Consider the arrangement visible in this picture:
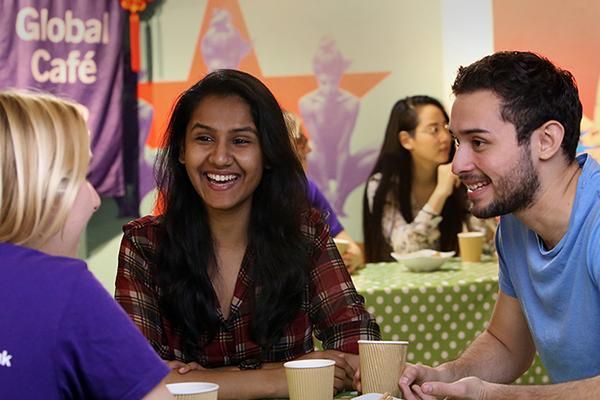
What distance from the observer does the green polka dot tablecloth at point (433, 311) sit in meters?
3.91

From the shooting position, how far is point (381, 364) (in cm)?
184

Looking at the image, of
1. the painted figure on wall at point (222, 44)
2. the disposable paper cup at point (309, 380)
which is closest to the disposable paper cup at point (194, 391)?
the disposable paper cup at point (309, 380)

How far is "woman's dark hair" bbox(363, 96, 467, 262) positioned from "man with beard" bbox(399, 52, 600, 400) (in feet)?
11.3

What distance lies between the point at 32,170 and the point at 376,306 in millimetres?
2739

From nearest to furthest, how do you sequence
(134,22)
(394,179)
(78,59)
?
(78,59)
(134,22)
(394,179)

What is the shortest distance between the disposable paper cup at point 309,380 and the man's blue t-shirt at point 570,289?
1.74 ft

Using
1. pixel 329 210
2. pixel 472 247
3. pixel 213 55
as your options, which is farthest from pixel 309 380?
pixel 213 55

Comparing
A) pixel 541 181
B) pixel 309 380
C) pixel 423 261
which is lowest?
pixel 423 261

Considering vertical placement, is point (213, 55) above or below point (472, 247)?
above

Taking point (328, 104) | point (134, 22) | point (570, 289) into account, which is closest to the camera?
point (570, 289)

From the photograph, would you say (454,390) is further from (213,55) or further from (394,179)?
(213,55)

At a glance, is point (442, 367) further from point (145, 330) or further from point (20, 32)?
point (20, 32)

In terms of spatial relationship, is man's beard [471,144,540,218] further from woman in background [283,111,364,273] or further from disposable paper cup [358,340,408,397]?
woman in background [283,111,364,273]

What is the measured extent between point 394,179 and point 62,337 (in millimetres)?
4489
